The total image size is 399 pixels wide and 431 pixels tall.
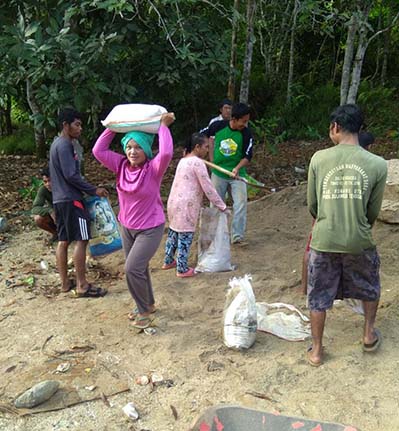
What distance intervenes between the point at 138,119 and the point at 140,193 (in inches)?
20.6

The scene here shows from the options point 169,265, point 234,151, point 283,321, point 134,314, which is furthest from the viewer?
point 234,151

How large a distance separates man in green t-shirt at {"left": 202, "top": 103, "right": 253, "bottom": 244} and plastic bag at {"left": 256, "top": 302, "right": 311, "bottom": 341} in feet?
4.97

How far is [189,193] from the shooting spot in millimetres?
4672

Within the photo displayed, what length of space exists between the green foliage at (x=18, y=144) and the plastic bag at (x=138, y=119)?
27.1ft

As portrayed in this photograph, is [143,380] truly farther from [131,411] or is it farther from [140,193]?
[140,193]

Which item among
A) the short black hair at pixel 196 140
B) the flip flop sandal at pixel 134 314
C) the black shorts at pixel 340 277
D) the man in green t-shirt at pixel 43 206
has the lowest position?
the flip flop sandal at pixel 134 314

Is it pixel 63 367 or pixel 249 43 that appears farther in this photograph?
pixel 249 43

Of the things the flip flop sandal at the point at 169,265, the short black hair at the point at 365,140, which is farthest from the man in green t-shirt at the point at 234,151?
the short black hair at the point at 365,140

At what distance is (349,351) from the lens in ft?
11.1

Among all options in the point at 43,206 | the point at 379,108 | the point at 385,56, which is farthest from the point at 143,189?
the point at 385,56

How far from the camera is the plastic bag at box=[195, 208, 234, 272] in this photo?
4.84m

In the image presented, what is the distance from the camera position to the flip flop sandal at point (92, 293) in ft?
14.6

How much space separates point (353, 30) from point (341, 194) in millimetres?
5799

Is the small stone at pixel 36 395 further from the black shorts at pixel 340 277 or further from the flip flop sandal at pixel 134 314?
the black shorts at pixel 340 277
